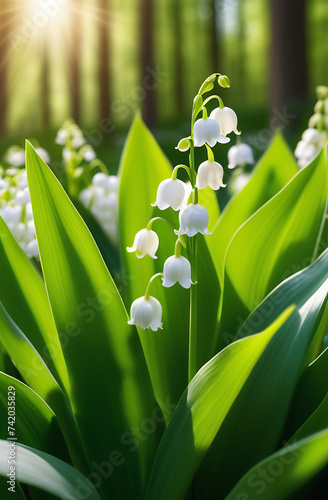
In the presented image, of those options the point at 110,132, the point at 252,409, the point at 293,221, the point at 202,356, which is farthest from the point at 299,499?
the point at 110,132

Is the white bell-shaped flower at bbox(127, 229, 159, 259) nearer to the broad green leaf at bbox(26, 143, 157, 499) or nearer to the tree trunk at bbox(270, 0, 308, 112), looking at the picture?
the broad green leaf at bbox(26, 143, 157, 499)

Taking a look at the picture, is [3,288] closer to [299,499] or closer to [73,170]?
→ [73,170]

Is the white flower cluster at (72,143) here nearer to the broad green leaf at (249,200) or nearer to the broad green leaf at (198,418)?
the broad green leaf at (249,200)

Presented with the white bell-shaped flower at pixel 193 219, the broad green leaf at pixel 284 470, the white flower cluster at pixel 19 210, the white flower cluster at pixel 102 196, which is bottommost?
the broad green leaf at pixel 284 470

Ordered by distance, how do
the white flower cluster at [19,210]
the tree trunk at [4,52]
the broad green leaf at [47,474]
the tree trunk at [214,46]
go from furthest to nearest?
the tree trunk at [214,46] → the tree trunk at [4,52] → the white flower cluster at [19,210] → the broad green leaf at [47,474]

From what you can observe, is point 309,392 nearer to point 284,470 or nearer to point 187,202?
point 284,470

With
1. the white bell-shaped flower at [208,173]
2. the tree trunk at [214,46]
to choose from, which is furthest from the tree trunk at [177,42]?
the white bell-shaped flower at [208,173]
